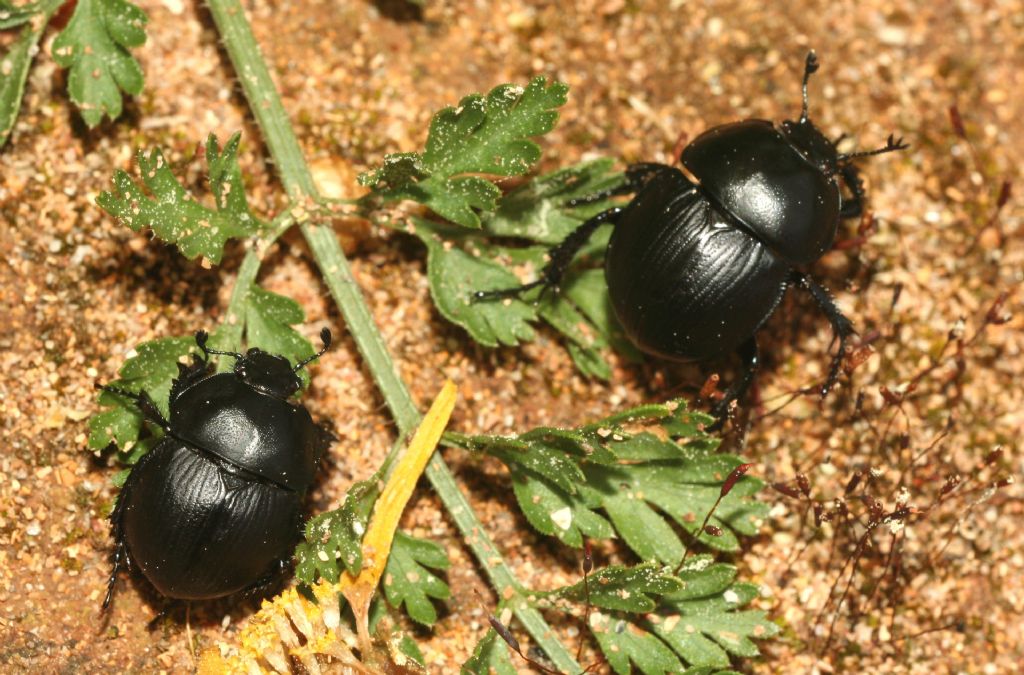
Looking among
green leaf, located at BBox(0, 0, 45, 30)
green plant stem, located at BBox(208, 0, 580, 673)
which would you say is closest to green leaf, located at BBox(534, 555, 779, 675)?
green plant stem, located at BBox(208, 0, 580, 673)

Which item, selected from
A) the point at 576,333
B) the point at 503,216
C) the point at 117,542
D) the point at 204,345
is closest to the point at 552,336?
the point at 576,333

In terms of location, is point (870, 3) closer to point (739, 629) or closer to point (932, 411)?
point (932, 411)

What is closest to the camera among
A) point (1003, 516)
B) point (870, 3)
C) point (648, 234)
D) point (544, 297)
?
point (648, 234)

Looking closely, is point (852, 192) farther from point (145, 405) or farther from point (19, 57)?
point (19, 57)

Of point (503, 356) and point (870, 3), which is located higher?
point (870, 3)

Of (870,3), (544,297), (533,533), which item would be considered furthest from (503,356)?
(870,3)

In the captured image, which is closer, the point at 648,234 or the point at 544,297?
the point at 648,234

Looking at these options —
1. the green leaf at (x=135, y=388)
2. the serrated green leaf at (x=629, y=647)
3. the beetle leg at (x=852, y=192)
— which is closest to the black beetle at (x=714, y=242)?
the beetle leg at (x=852, y=192)
